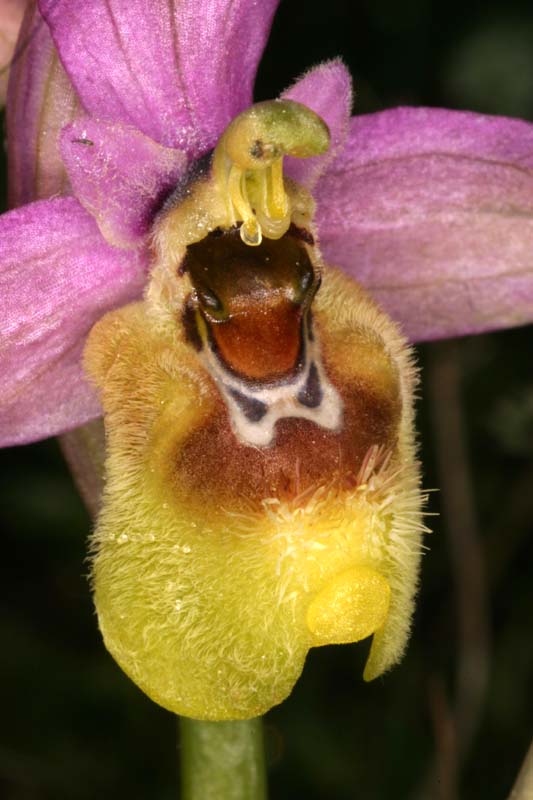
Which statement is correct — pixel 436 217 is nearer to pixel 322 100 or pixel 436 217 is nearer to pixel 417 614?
pixel 322 100

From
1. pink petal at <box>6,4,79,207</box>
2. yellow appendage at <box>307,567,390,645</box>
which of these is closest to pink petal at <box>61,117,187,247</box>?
pink petal at <box>6,4,79,207</box>

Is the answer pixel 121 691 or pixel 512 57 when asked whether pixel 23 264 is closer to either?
pixel 121 691

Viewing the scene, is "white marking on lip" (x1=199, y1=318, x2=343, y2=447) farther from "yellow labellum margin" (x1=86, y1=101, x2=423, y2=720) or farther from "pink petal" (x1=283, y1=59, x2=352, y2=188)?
"pink petal" (x1=283, y1=59, x2=352, y2=188)

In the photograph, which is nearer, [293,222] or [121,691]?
[293,222]

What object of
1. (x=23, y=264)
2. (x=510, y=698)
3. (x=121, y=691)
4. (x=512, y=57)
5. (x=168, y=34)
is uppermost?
(x=168, y=34)

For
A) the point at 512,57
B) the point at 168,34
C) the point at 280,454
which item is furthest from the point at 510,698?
the point at 168,34

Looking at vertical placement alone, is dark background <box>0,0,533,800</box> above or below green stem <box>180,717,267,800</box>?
below
